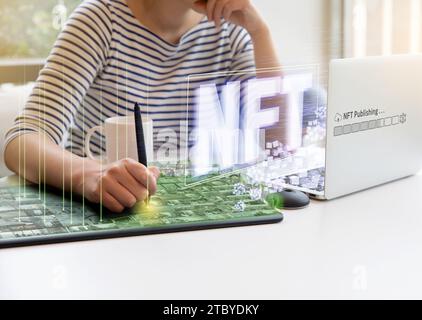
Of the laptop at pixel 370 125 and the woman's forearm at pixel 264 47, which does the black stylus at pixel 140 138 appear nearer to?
the laptop at pixel 370 125

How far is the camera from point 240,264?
562mm

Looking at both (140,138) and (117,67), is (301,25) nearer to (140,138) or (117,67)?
(117,67)

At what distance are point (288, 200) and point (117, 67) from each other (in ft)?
1.57

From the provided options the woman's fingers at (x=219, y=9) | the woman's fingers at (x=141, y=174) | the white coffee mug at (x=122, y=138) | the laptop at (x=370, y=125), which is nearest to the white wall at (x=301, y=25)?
the woman's fingers at (x=219, y=9)

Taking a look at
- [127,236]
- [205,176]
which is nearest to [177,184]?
[205,176]

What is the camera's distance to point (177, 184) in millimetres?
790

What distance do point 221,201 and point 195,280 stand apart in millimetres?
214

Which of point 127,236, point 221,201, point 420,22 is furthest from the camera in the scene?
point 420,22

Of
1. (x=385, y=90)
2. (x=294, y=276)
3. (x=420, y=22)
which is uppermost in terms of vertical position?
(x=420, y=22)

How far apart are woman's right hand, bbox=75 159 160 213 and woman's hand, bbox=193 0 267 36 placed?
432mm

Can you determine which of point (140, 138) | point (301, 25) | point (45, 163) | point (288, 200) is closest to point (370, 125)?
point (288, 200)

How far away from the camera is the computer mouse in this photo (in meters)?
0.73

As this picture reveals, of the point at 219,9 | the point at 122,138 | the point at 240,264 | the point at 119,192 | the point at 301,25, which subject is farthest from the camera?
the point at 301,25

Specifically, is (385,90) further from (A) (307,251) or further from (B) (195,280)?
(B) (195,280)
